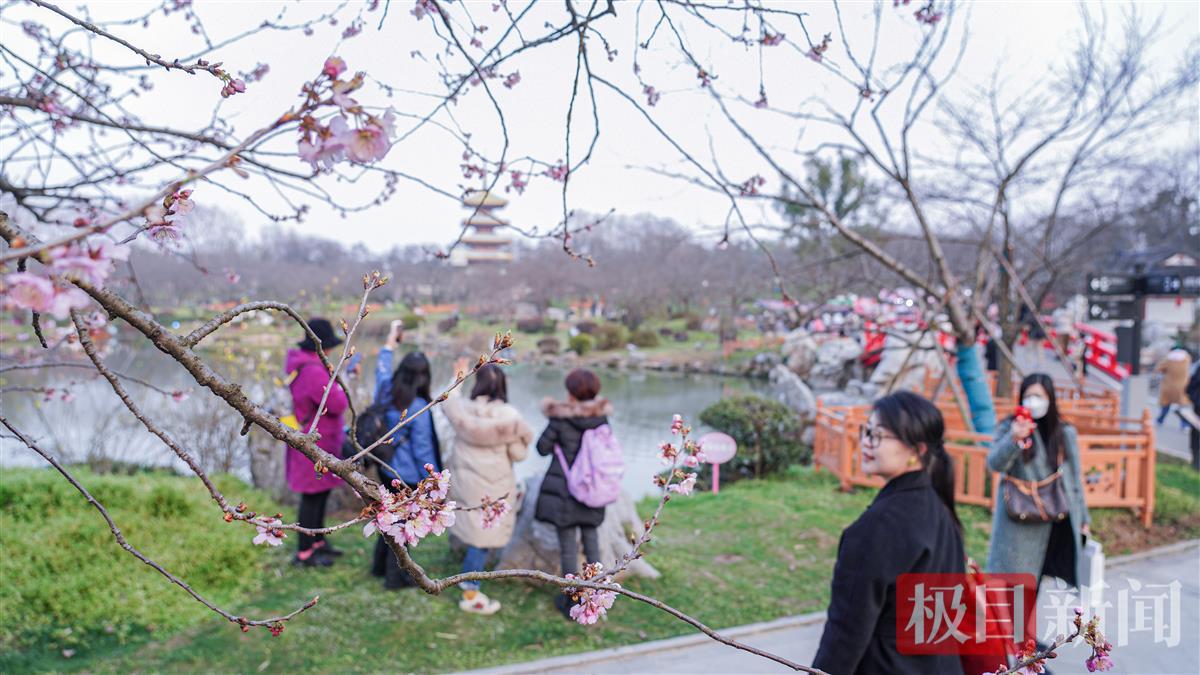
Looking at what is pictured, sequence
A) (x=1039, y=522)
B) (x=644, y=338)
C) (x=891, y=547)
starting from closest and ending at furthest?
1. (x=891, y=547)
2. (x=1039, y=522)
3. (x=644, y=338)

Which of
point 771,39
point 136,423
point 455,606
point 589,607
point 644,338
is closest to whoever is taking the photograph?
point 589,607

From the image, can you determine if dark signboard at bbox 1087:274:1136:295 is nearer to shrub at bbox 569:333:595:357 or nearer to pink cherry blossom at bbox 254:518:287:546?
pink cherry blossom at bbox 254:518:287:546

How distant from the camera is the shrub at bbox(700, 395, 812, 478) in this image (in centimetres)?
697

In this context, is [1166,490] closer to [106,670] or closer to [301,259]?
[106,670]

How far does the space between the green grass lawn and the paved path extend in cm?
12

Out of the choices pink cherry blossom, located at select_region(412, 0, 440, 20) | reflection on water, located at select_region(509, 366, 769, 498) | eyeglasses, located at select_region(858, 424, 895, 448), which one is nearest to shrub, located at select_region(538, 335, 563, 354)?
reflection on water, located at select_region(509, 366, 769, 498)

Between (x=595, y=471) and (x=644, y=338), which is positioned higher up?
(x=595, y=471)

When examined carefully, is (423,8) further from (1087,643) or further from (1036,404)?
(1036,404)

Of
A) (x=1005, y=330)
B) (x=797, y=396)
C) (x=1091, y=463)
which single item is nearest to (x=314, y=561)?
(x=1091, y=463)

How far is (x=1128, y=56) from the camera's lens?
16.9ft

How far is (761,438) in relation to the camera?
276 inches

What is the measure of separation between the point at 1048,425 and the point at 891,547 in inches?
72.2

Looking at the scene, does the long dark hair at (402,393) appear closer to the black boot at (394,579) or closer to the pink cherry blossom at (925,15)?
the black boot at (394,579)

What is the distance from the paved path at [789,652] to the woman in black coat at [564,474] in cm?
46
